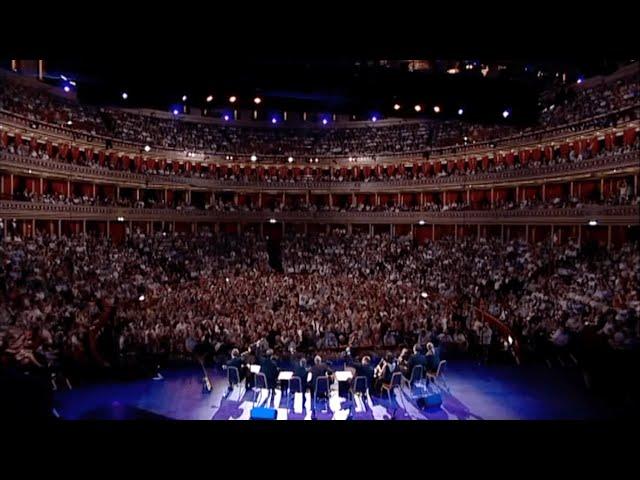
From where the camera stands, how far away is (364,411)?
380 inches

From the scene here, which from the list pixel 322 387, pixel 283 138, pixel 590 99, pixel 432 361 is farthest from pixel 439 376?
pixel 283 138

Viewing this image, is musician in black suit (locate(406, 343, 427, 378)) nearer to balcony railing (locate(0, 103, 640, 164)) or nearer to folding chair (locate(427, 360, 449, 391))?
folding chair (locate(427, 360, 449, 391))

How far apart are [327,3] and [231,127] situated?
27.9 m

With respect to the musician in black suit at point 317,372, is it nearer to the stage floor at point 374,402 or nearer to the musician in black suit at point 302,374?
the musician in black suit at point 302,374

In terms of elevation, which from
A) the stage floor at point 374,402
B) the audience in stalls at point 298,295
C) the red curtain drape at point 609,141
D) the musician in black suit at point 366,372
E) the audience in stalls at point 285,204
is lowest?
the stage floor at point 374,402

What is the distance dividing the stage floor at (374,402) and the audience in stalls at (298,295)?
A: 3.31 ft

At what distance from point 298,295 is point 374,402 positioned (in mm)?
7139

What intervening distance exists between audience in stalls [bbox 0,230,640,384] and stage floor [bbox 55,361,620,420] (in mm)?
1010

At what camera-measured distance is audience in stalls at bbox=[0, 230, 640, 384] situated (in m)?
11.5

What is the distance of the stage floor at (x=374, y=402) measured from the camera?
9.29 metres

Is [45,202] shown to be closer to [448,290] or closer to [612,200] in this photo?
[448,290]

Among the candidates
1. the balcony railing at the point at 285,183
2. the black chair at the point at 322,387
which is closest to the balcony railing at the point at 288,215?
the balcony railing at the point at 285,183

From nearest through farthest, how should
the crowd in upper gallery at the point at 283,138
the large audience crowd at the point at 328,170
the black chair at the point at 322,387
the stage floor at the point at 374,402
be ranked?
1. the stage floor at the point at 374,402
2. the black chair at the point at 322,387
3. the crowd in upper gallery at the point at 283,138
4. the large audience crowd at the point at 328,170

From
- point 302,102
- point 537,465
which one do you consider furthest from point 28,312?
point 537,465
